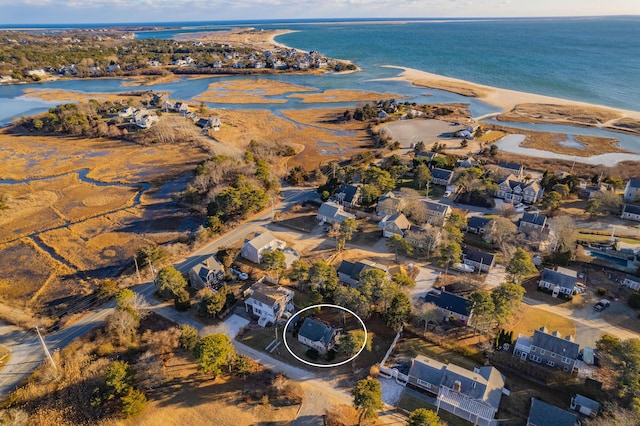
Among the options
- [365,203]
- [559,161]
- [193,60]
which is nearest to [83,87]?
[193,60]

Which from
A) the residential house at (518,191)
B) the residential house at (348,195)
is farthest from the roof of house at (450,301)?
the residential house at (518,191)

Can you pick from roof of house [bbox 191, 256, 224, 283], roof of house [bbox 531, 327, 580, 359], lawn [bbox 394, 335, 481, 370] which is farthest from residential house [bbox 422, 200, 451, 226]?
roof of house [bbox 191, 256, 224, 283]

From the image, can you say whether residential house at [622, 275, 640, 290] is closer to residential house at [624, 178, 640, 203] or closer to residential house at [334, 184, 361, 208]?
residential house at [624, 178, 640, 203]

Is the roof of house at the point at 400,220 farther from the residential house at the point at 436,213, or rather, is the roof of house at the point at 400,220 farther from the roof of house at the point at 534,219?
the roof of house at the point at 534,219

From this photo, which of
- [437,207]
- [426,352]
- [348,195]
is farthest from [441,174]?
[426,352]

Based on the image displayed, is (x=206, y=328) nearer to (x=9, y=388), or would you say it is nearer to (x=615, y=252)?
(x=9, y=388)

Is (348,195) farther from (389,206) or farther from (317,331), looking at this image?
(317,331)
